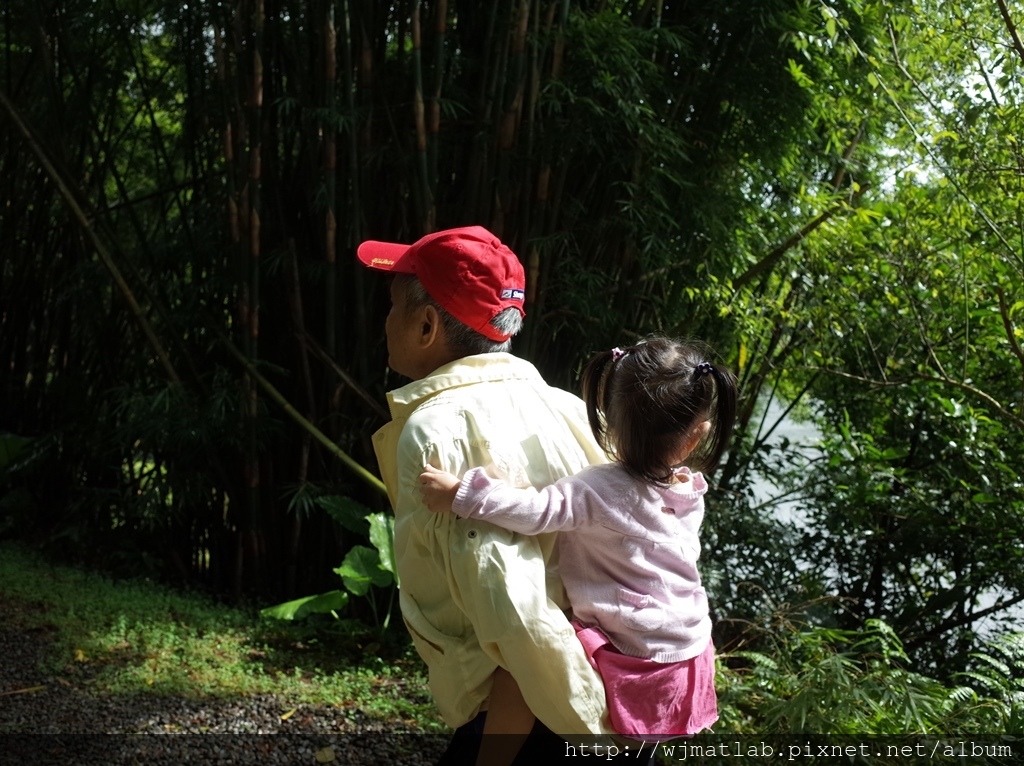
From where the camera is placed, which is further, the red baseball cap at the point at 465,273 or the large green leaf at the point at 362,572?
the large green leaf at the point at 362,572

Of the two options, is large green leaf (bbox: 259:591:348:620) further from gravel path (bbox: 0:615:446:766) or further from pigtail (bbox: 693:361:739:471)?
pigtail (bbox: 693:361:739:471)

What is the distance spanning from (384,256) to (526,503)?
40 cm

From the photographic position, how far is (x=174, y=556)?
364 centimetres

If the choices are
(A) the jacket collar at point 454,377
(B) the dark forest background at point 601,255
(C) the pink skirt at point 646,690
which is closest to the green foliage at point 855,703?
(B) the dark forest background at point 601,255

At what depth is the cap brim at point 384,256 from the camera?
1256 mm

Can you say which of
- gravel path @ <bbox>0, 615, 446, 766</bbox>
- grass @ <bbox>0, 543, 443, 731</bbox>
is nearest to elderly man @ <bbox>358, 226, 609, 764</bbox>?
gravel path @ <bbox>0, 615, 446, 766</bbox>

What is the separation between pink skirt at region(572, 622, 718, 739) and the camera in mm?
1121

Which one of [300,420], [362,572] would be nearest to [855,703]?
[362,572]

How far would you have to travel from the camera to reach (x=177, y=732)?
233 centimetres

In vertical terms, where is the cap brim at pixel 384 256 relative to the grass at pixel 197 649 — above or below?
above

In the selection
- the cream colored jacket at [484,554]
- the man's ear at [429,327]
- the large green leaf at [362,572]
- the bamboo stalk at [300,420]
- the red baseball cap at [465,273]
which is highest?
the red baseball cap at [465,273]

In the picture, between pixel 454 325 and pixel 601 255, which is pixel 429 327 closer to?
pixel 454 325

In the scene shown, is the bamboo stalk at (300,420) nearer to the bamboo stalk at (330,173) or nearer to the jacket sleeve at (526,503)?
the bamboo stalk at (330,173)

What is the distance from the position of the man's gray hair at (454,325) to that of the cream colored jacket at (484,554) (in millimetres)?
21
